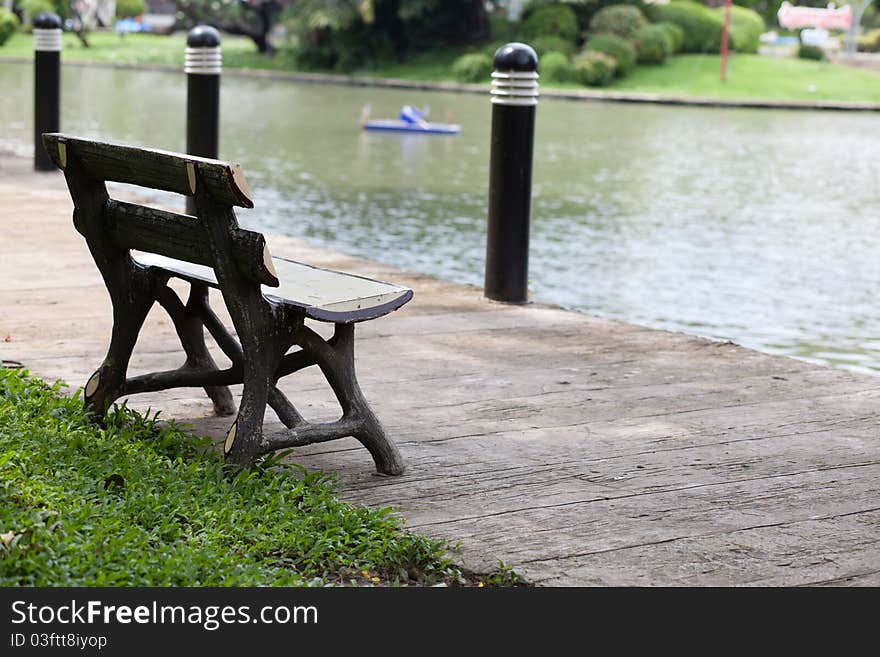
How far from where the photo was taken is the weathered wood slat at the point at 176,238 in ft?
12.3

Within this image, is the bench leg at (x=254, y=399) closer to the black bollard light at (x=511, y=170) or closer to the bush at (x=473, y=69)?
the black bollard light at (x=511, y=170)

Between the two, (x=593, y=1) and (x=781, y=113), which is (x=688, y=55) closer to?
(x=593, y=1)

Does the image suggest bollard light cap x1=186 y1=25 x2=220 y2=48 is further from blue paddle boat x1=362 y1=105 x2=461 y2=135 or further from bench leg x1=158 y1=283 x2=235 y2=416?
blue paddle boat x1=362 y1=105 x2=461 y2=135

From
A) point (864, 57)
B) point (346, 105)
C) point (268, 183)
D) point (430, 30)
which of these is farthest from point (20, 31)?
point (268, 183)

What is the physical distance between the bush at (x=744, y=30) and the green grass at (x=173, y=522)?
144ft

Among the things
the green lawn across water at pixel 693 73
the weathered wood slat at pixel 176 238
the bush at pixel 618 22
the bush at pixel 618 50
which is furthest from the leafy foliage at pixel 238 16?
the weathered wood slat at pixel 176 238

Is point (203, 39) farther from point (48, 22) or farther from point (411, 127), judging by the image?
point (411, 127)

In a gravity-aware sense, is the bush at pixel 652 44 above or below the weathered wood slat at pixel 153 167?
above

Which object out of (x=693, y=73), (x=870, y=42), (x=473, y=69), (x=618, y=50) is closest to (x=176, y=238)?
(x=473, y=69)

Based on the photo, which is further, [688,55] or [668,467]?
[688,55]

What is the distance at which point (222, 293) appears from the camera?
13.0 feet

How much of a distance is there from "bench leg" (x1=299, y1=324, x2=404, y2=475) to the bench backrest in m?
0.34

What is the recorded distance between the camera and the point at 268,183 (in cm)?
1529
